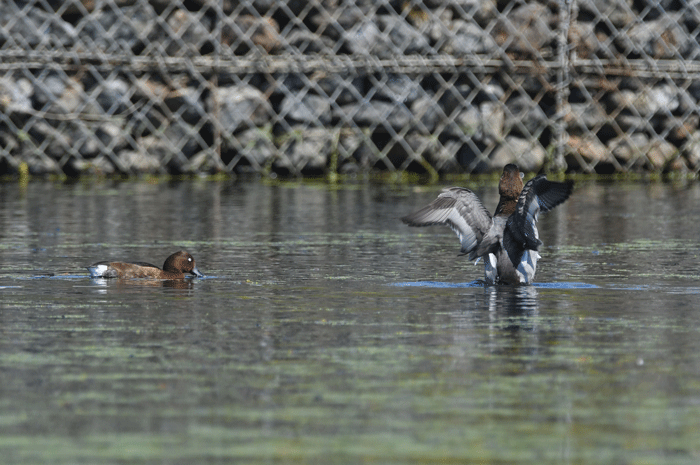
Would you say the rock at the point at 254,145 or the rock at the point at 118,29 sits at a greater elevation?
the rock at the point at 118,29

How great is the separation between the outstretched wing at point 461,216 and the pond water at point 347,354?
0.24 metres

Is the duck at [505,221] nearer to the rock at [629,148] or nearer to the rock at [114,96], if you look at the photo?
the rock at [114,96]

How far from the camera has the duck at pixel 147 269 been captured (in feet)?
21.2

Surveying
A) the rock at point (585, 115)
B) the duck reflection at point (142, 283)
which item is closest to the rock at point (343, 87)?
the rock at point (585, 115)

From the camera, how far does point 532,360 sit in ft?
13.8

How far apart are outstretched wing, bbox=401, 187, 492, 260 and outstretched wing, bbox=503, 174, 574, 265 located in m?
0.17

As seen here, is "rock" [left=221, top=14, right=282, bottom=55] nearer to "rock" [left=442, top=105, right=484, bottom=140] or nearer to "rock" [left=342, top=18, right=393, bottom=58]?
"rock" [left=342, top=18, right=393, bottom=58]

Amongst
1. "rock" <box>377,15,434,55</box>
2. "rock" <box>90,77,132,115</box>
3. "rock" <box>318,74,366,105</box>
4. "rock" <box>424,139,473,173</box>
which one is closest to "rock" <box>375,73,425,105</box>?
"rock" <box>318,74,366,105</box>

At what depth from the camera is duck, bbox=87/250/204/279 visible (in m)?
6.47

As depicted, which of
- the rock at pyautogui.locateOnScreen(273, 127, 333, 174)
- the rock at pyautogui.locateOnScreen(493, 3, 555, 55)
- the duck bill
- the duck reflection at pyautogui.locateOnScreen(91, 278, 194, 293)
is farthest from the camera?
the rock at pyautogui.locateOnScreen(273, 127, 333, 174)

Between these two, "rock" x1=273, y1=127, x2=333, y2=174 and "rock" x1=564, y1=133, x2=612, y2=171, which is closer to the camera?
"rock" x1=273, y1=127, x2=333, y2=174

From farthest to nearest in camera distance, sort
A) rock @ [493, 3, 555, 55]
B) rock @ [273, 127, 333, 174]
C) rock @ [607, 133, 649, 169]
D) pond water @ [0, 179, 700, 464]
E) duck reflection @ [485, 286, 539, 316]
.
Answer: rock @ [607, 133, 649, 169] < rock @ [273, 127, 333, 174] < rock @ [493, 3, 555, 55] < duck reflection @ [485, 286, 539, 316] < pond water @ [0, 179, 700, 464]

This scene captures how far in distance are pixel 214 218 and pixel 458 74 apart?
6.89 m

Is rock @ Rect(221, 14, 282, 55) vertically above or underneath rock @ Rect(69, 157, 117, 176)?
above
